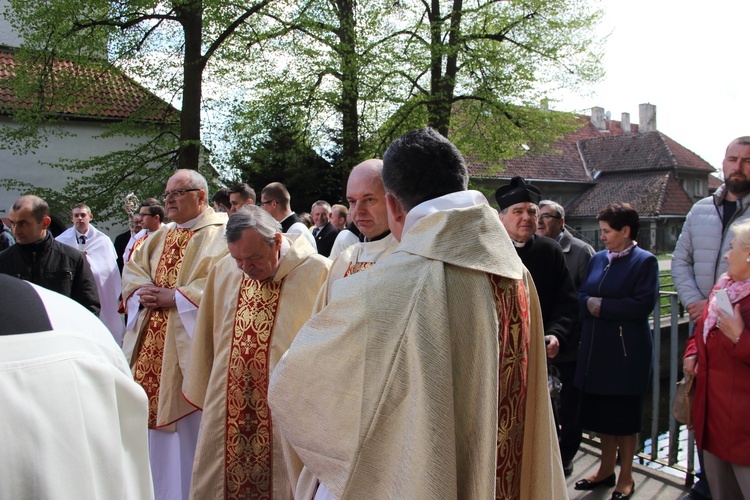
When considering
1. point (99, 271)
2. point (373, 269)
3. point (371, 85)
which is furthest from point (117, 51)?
point (373, 269)

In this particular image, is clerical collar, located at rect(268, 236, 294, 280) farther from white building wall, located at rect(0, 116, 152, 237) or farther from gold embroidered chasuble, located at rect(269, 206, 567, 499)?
white building wall, located at rect(0, 116, 152, 237)

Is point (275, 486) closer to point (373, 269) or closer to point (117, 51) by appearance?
point (373, 269)

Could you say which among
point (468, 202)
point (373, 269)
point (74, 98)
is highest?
point (74, 98)

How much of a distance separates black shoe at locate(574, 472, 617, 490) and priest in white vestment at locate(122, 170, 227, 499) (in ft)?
8.80

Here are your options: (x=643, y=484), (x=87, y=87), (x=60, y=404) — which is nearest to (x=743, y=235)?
(x=643, y=484)

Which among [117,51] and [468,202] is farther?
[117,51]

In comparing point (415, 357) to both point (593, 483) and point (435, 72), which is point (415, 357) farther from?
point (435, 72)

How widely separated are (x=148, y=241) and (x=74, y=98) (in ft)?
36.2

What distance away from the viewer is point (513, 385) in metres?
1.82

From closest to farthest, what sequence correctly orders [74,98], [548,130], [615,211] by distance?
[615,211]
[74,98]
[548,130]

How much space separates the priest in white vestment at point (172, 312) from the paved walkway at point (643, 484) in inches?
105

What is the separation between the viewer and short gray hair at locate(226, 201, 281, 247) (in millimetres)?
3221

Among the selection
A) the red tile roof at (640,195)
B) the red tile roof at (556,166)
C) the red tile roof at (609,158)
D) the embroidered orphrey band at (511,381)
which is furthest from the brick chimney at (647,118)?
the embroidered orphrey band at (511,381)

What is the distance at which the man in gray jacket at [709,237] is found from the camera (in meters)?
3.95
